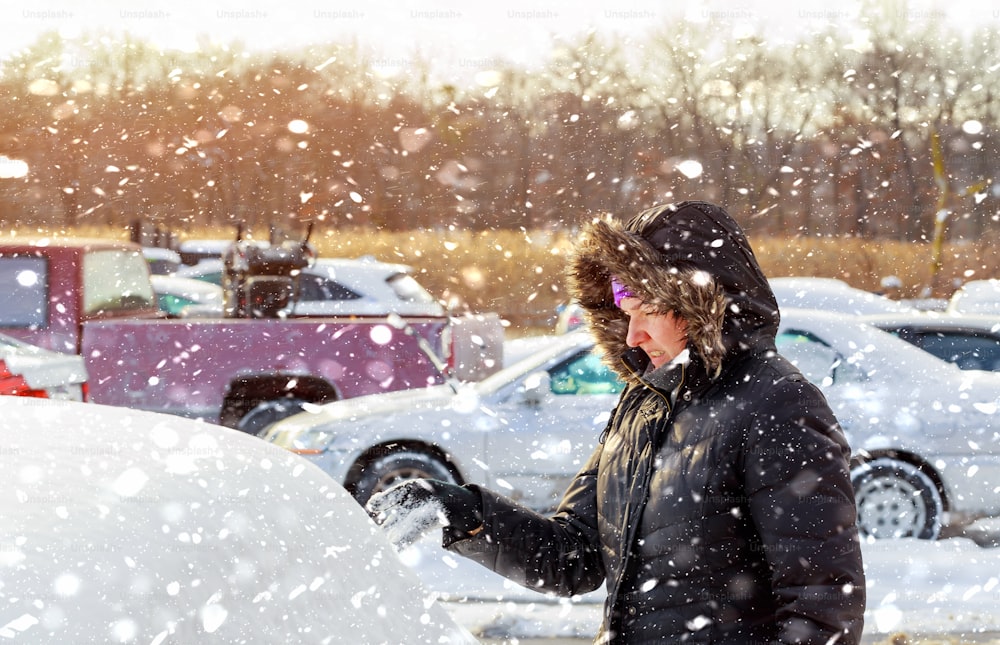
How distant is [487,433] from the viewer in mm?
6180

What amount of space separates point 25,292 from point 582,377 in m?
4.13

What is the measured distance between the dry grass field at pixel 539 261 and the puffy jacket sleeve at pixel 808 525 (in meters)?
18.9

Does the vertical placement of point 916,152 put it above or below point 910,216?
above

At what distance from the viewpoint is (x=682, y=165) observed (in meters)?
24.5

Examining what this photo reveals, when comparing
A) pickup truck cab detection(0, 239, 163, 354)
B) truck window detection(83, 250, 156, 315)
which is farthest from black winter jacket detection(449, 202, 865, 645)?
truck window detection(83, 250, 156, 315)

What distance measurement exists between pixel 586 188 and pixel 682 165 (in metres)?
2.52

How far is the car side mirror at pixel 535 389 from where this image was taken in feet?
20.5

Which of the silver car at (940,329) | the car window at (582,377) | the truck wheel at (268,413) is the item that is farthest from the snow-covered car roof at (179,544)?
the truck wheel at (268,413)

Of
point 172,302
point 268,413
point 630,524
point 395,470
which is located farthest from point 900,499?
point 172,302

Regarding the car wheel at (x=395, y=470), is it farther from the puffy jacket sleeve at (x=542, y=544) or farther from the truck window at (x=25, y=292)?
the puffy jacket sleeve at (x=542, y=544)

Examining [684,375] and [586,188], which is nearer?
[684,375]

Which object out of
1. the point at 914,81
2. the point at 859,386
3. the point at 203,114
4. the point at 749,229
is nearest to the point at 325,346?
the point at 859,386

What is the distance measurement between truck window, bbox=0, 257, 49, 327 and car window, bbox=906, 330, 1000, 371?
6.09 meters

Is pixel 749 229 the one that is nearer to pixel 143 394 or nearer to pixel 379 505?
pixel 143 394
